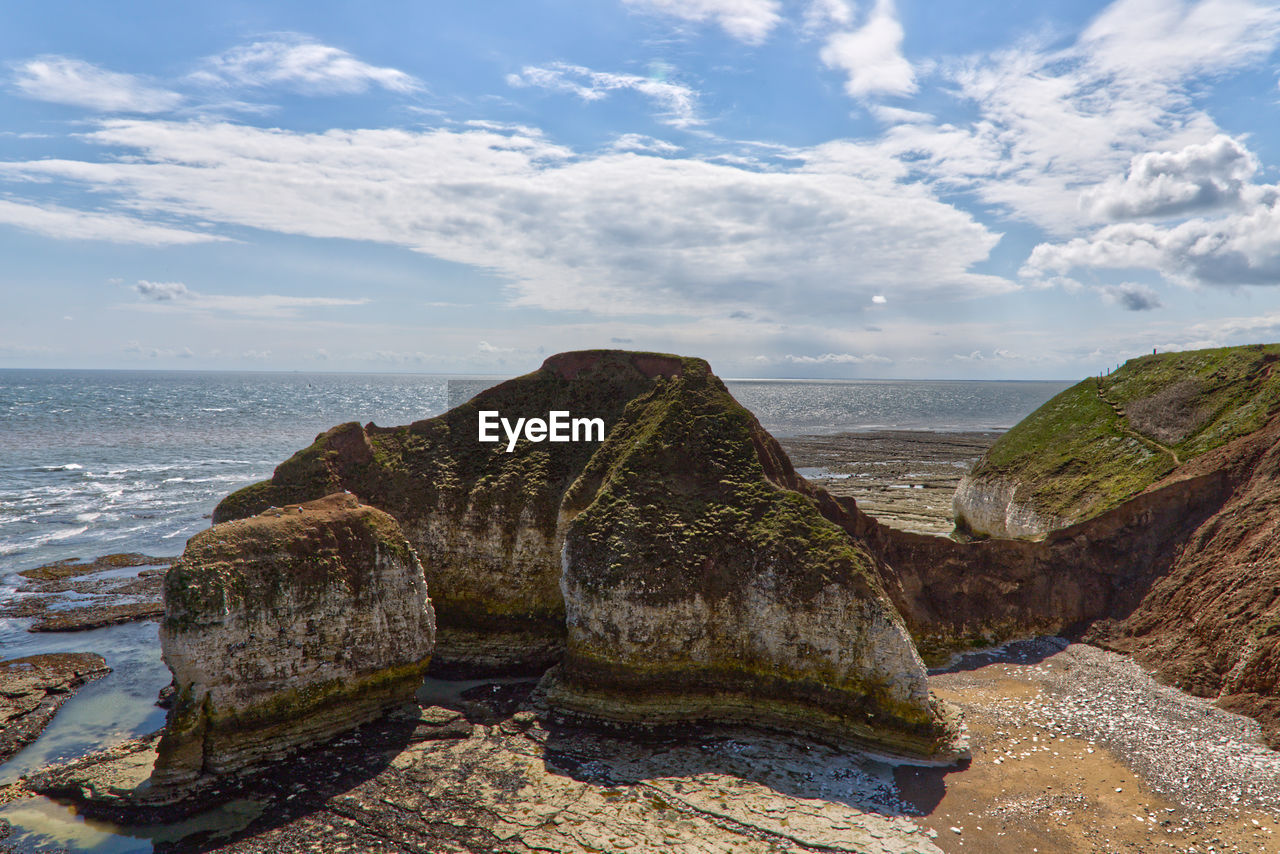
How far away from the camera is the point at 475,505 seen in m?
29.3

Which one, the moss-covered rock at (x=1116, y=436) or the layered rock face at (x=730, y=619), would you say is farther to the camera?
the moss-covered rock at (x=1116, y=436)

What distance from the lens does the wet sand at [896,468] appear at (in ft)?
179

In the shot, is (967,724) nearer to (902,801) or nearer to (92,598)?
(902,801)

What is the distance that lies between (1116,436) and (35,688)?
53170 mm

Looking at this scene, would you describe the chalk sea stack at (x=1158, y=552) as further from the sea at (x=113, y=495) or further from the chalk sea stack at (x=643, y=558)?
the sea at (x=113, y=495)

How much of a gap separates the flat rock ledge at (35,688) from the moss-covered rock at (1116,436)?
41.2 m

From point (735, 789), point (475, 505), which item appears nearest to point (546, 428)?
point (475, 505)

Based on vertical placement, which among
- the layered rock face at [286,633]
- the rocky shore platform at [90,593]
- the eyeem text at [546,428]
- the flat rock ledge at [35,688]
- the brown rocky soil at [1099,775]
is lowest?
the flat rock ledge at [35,688]

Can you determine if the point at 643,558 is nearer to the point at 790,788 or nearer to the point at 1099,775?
the point at 790,788

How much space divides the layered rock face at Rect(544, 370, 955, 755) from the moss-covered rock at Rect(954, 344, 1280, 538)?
15.9 m

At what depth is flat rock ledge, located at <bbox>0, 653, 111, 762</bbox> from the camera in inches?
895

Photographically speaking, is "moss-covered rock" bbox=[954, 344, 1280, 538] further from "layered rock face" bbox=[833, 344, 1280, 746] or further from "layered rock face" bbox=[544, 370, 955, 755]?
"layered rock face" bbox=[544, 370, 955, 755]

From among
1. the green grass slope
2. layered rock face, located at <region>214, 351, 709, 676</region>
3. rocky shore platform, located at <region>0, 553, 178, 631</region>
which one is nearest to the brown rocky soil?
the green grass slope

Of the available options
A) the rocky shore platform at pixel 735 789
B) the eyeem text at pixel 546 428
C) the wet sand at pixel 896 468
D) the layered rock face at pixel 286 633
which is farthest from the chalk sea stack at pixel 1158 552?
the layered rock face at pixel 286 633
